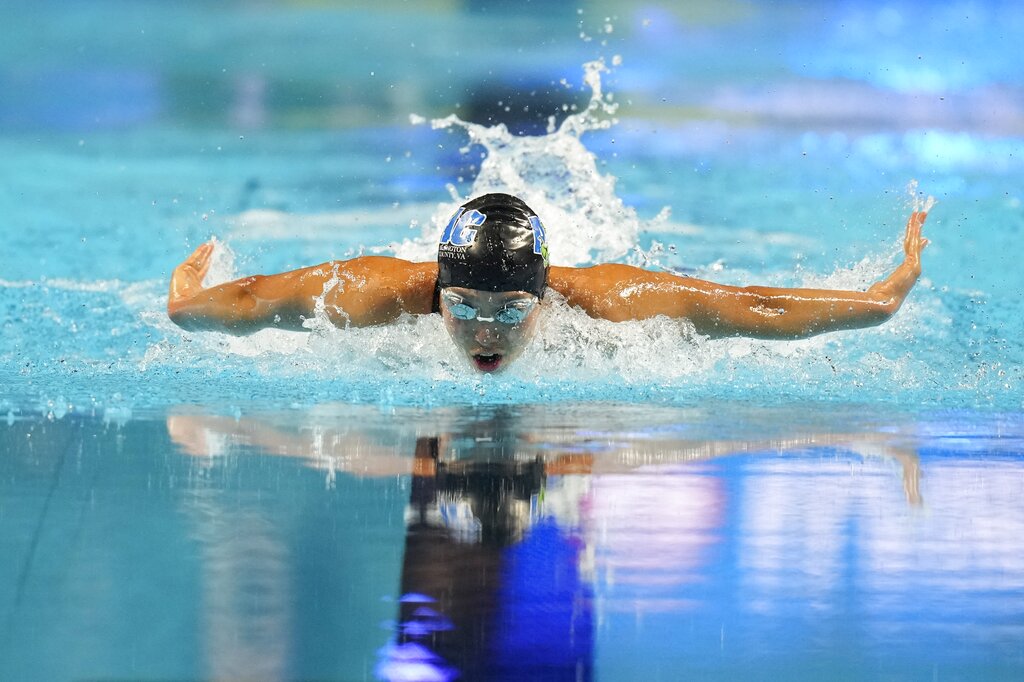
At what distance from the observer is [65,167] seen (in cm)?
888

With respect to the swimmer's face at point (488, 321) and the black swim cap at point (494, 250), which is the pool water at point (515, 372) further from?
the black swim cap at point (494, 250)

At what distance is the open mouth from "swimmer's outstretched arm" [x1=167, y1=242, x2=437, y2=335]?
12.4 inches

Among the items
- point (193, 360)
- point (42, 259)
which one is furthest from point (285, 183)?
point (193, 360)

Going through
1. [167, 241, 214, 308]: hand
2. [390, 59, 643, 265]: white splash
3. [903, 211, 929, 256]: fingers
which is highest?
[390, 59, 643, 265]: white splash

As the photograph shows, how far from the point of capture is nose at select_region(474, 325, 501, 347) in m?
3.55

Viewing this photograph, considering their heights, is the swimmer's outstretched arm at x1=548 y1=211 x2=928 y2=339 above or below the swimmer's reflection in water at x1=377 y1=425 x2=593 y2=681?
above

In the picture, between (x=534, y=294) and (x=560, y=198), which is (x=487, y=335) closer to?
(x=534, y=294)

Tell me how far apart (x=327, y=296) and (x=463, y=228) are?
1.77ft

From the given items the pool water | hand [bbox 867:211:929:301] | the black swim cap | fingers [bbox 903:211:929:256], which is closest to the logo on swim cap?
the black swim cap

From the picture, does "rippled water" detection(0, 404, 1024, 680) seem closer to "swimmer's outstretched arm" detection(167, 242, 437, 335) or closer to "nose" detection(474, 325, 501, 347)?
"nose" detection(474, 325, 501, 347)

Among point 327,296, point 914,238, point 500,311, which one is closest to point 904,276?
point 914,238

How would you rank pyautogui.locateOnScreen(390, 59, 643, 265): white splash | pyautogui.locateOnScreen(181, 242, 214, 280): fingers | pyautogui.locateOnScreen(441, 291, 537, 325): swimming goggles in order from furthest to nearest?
pyautogui.locateOnScreen(390, 59, 643, 265): white splash
pyautogui.locateOnScreen(181, 242, 214, 280): fingers
pyautogui.locateOnScreen(441, 291, 537, 325): swimming goggles

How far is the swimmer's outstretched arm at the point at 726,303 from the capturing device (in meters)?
3.91

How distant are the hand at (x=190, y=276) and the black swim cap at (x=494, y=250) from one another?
3.39ft
